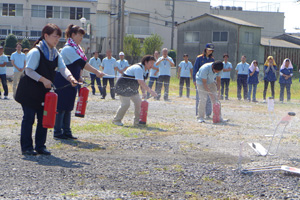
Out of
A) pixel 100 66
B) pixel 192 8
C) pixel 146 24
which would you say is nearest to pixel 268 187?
pixel 100 66

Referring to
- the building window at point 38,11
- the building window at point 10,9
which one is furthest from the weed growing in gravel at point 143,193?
the building window at point 10,9

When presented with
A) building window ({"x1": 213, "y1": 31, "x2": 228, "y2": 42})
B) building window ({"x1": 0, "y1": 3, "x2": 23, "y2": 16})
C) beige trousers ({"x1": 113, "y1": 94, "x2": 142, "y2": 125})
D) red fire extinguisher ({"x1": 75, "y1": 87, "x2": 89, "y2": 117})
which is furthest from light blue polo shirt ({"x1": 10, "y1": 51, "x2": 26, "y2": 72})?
building window ({"x1": 0, "y1": 3, "x2": 23, "y2": 16})

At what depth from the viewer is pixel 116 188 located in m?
5.17

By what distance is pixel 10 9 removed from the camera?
2082 inches

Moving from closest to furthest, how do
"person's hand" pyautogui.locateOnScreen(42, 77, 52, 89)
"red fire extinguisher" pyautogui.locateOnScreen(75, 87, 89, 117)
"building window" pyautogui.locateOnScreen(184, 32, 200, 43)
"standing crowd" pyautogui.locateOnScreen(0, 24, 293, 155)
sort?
1. "person's hand" pyautogui.locateOnScreen(42, 77, 52, 89)
2. "standing crowd" pyautogui.locateOnScreen(0, 24, 293, 155)
3. "red fire extinguisher" pyautogui.locateOnScreen(75, 87, 89, 117)
4. "building window" pyautogui.locateOnScreen(184, 32, 200, 43)

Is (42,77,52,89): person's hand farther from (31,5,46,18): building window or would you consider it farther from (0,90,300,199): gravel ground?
(31,5,46,18): building window

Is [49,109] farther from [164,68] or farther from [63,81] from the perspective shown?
[164,68]

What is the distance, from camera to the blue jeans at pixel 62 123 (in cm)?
832

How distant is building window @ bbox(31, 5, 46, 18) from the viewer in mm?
53000

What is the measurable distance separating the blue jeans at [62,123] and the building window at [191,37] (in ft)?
139

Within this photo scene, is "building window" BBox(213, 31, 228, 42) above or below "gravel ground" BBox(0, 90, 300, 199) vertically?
above

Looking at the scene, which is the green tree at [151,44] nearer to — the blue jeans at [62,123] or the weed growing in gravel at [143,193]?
the blue jeans at [62,123]

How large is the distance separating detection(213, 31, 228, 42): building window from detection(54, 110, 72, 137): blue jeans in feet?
134

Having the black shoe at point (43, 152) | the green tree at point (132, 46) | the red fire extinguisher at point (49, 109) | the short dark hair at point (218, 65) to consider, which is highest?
the green tree at point (132, 46)
